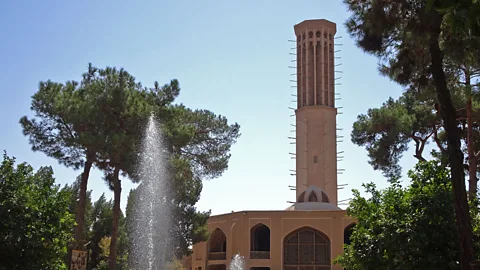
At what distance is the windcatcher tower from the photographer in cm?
3978

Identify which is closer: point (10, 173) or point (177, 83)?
point (10, 173)

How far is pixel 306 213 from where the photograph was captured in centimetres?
3294

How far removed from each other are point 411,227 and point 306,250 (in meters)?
22.5

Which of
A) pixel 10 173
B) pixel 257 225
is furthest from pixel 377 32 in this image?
pixel 257 225

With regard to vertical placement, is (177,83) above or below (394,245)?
above

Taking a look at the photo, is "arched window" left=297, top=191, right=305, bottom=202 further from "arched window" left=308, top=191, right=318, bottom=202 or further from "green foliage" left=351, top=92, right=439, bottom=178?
"green foliage" left=351, top=92, right=439, bottom=178

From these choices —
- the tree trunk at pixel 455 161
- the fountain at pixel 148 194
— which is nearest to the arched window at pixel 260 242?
the fountain at pixel 148 194

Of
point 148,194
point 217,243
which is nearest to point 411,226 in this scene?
point 148,194

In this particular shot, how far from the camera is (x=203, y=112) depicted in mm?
25781

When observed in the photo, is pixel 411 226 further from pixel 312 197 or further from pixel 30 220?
pixel 312 197

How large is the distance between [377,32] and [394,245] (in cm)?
390

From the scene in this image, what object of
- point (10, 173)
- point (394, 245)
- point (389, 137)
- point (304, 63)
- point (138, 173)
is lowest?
point (394, 245)

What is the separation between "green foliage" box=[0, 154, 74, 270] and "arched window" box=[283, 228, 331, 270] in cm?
2158

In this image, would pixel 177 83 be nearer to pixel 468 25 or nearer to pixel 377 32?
pixel 377 32
